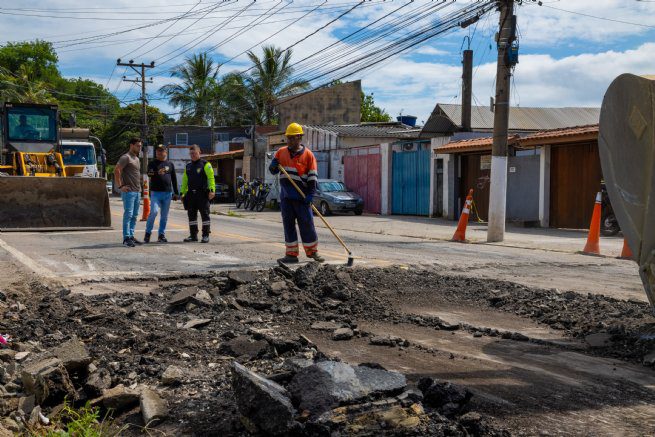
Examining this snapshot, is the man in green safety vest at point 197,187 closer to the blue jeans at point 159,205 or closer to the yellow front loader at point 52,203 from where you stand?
the blue jeans at point 159,205

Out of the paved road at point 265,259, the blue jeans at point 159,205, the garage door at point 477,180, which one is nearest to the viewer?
the paved road at point 265,259

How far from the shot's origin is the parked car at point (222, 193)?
45.6 m

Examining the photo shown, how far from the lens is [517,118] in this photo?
121ft

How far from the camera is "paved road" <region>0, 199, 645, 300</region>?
28.1 ft

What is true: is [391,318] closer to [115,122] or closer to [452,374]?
[452,374]

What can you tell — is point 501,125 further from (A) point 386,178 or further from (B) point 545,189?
(A) point 386,178

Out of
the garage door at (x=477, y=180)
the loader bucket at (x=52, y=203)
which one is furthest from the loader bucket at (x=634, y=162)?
the garage door at (x=477, y=180)

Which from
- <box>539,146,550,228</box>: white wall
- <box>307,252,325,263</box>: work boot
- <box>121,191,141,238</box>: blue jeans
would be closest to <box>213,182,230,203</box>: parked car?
<box>539,146,550,228</box>: white wall

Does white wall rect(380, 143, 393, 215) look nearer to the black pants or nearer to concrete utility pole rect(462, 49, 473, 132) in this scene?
concrete utility pole rect(462, 49, 473, 132)

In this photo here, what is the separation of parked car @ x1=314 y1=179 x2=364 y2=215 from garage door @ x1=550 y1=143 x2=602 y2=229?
9650 millimetres

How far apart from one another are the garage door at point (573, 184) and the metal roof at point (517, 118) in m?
13.2

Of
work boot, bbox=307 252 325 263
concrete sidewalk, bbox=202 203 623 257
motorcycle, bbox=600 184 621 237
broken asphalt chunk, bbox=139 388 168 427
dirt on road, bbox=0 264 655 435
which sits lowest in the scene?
broken asphalt chunk, bbox=139 388 168 427

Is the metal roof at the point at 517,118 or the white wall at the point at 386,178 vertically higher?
the metal roof at the point at 517,118

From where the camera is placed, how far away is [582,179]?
1978 centimetres
